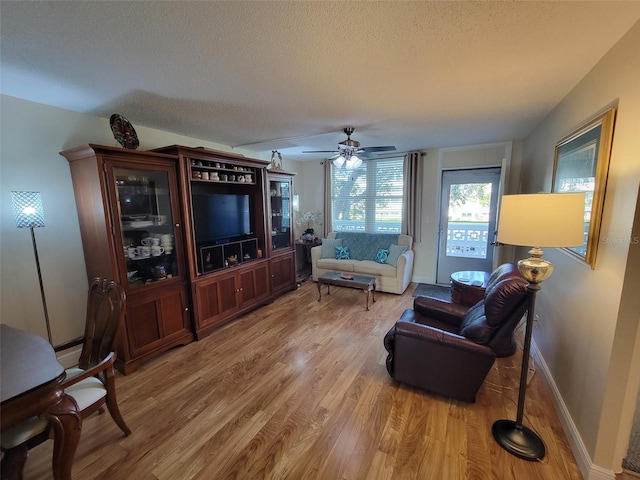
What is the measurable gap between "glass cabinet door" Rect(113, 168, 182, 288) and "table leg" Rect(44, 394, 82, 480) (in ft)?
4.62

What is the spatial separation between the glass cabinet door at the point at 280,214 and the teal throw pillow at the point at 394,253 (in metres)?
1.74

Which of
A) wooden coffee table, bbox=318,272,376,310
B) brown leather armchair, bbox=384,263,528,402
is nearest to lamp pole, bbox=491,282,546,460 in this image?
brown leather armchair, bbox=384,263,528,402

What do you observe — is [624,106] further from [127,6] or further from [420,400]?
[127,6]

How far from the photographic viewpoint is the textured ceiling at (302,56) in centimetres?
126

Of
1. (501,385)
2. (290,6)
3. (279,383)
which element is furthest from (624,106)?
(279,383)

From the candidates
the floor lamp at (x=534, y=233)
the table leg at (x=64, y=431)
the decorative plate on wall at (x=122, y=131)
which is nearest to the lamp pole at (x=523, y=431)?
the floor lamp at (x=534, y=233)

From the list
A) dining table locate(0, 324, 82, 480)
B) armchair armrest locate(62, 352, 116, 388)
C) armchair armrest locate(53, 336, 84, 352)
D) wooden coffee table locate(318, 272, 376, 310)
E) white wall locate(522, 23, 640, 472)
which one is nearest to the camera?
dining table locate(0, 324, 82, 480)

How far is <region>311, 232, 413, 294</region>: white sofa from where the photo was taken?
14.3ft

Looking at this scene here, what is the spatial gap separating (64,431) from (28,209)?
1772 millimetres

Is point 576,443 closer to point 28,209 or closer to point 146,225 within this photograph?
point 146,225

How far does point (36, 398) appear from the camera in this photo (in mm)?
1093

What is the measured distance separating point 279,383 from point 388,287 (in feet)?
8.65

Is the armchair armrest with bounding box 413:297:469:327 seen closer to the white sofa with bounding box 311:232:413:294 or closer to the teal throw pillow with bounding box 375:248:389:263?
the white sofa with bounding box 311:232:413:294

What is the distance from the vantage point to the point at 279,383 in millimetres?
2301
